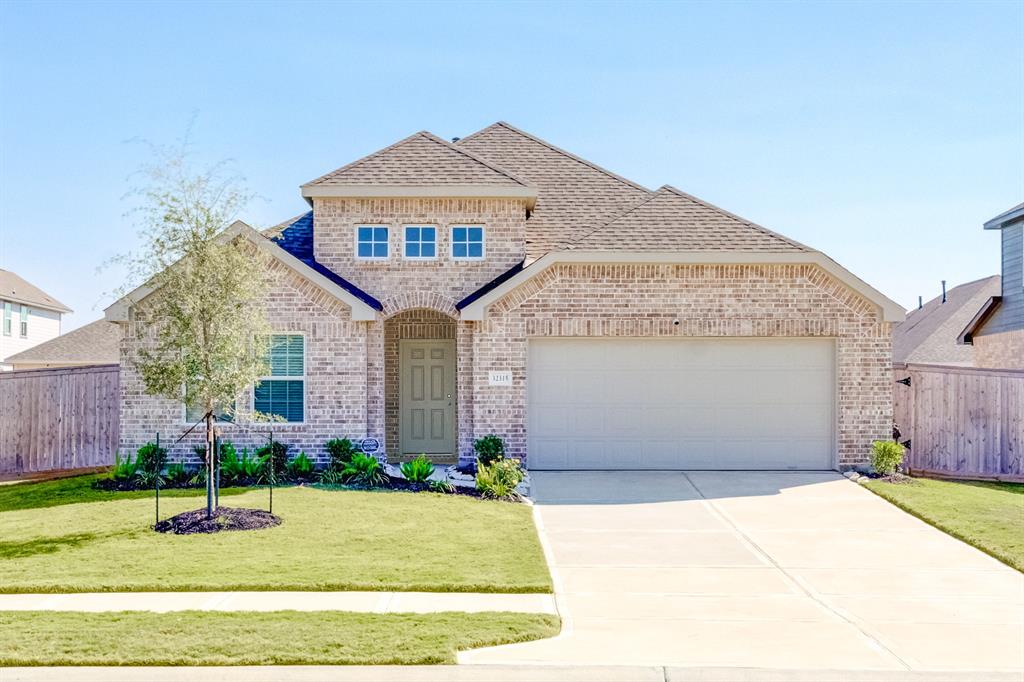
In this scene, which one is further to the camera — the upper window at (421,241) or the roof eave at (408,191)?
the upper window at (421,241)

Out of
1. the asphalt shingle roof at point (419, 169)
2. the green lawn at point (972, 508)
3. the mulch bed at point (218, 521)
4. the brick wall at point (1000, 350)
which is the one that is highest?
the asphalt shingle roof at point (419, 169)

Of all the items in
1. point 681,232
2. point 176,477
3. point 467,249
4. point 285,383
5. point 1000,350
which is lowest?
point 176,477

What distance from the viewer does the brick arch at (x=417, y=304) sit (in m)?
15.7

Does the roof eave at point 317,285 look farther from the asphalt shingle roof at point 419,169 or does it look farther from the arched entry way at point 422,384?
the arched entry way at point 422,384

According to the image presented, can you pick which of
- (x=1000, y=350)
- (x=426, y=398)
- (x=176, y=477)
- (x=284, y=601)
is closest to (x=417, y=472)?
(x=426, y=398)

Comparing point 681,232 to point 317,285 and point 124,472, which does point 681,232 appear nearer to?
point 317,285

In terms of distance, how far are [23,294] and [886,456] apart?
32.9m

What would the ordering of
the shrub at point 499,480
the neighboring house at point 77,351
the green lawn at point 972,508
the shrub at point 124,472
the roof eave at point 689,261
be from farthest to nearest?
the neighboring house at point 77,351, the roof eave at point 689,261, the shrub at point 124,472, the shrub at point 499,480, the green lawn at point 972,508

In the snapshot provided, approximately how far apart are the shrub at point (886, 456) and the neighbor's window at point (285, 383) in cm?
978

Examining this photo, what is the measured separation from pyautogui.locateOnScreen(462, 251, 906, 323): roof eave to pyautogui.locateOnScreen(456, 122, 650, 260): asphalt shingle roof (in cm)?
155

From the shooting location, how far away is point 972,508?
476 inches

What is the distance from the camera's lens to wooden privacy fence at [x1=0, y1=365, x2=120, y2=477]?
15.9 meters

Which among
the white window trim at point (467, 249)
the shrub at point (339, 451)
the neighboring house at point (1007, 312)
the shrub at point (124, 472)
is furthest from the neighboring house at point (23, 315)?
the neighboring house at point (1007, 312)

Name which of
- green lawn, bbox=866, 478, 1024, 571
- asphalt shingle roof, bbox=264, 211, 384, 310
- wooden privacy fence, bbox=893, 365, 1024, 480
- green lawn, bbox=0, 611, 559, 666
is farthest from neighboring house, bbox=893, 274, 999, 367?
Answer: green lawn, bbox=0, 611, 559, 666
